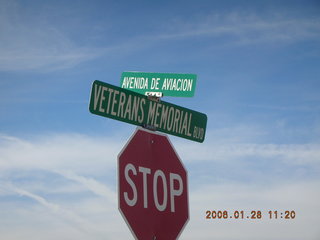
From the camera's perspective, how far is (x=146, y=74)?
7.16 m

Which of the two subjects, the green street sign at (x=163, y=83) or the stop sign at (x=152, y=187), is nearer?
the stop sign at (x=152, y=187)

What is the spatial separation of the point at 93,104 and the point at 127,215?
129cm

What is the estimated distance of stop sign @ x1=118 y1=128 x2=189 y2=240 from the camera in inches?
234

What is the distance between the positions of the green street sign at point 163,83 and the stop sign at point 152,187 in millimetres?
756

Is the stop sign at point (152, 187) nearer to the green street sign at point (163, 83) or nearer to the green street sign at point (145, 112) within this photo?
the green street sign at point (145, 112)

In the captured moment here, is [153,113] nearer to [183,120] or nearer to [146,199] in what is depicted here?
[183,120]

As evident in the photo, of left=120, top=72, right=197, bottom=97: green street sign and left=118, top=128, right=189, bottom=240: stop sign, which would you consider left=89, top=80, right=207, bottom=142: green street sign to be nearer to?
left=118, top=128, right=189, bottom=240: stop sign

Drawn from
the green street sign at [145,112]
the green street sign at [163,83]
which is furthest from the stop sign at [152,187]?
the green street sign at [163,83]

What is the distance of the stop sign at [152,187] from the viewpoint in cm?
595

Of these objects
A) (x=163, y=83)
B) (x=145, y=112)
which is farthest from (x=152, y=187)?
(x=163, y=83)

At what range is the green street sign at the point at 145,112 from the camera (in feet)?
19.5

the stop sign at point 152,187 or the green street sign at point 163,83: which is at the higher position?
the green street sign at point 163,83

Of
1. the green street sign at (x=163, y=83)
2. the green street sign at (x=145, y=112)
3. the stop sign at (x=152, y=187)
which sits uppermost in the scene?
the green street sign at (x=163, y=83)

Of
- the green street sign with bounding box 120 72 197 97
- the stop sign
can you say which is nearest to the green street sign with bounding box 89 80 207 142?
the stop sign
